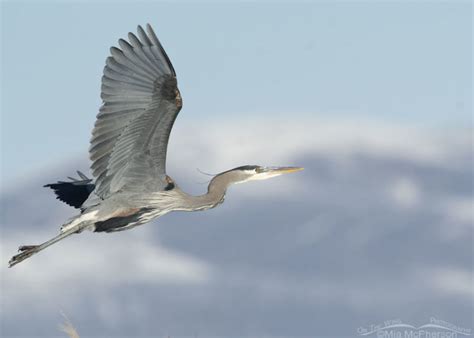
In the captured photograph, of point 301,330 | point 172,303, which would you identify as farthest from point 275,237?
point 301,330

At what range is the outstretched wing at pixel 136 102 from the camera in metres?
12.7

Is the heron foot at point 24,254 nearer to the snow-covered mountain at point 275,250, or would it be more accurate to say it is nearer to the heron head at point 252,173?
the heron head at point 252,173

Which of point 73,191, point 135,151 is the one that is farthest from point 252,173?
point 73,191

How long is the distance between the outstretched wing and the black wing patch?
1.46 meters

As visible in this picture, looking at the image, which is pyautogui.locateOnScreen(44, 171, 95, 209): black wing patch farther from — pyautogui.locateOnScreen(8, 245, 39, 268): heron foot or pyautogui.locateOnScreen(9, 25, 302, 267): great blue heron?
pyautogui.locateOnScreen(8, 245, 39, 268): heron foot

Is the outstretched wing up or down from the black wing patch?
up

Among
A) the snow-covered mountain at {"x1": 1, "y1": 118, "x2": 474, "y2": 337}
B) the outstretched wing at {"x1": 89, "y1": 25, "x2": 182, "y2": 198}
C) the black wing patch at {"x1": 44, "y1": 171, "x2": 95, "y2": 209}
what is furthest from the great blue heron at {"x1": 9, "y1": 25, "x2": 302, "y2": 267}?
the snow-covered mountain at {"x1": 1, "y1": 118, "x2": 474, "y2": 337}

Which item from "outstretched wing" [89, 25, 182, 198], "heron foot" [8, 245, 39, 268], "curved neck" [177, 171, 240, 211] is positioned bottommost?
"heron foot" [8, 245, 39, 268]

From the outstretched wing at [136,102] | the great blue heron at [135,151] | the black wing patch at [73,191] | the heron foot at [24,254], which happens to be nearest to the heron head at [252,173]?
the great blue heron at [135,151]

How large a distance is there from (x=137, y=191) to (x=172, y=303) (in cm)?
4453

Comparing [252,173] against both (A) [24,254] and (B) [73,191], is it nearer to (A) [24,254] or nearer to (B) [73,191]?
(B) [73,191]

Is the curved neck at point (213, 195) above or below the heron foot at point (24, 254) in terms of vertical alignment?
above

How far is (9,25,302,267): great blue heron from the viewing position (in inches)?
502

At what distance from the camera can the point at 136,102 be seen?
42.0 ft
